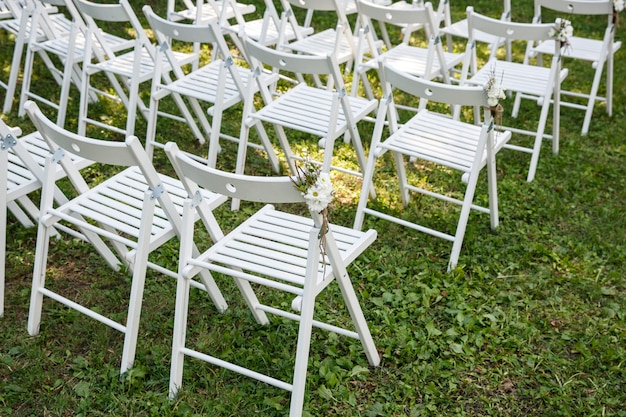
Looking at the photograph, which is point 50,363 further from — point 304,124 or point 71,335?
point 304,124

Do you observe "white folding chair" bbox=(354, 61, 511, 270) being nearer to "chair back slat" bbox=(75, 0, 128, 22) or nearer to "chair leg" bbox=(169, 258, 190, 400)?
"chair leg" bbox=(169, 258, 190, 400)

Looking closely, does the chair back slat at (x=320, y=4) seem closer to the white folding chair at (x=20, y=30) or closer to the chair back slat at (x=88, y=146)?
the white folding chair at (x=20, y=30)

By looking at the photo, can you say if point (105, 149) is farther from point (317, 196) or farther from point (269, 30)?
point (269, 30)

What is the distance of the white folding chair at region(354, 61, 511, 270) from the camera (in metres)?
3.71

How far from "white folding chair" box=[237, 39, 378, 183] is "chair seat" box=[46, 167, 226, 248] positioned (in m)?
0.94

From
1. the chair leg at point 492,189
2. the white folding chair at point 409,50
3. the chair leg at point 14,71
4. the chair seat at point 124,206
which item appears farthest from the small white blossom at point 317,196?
the chair leg at point 14,71

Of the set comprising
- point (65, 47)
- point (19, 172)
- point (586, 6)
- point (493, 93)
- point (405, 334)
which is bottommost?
point (405, 334)

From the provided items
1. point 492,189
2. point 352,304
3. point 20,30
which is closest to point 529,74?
point 492,189

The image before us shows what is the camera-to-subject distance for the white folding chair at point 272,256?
8.77ft

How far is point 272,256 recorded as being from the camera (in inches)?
119

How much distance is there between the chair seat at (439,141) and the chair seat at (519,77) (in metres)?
0.66

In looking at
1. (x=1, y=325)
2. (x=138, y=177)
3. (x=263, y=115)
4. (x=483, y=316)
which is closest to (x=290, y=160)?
(x=263, y=115)

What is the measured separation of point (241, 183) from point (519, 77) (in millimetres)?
2967

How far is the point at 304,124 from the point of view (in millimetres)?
4227
